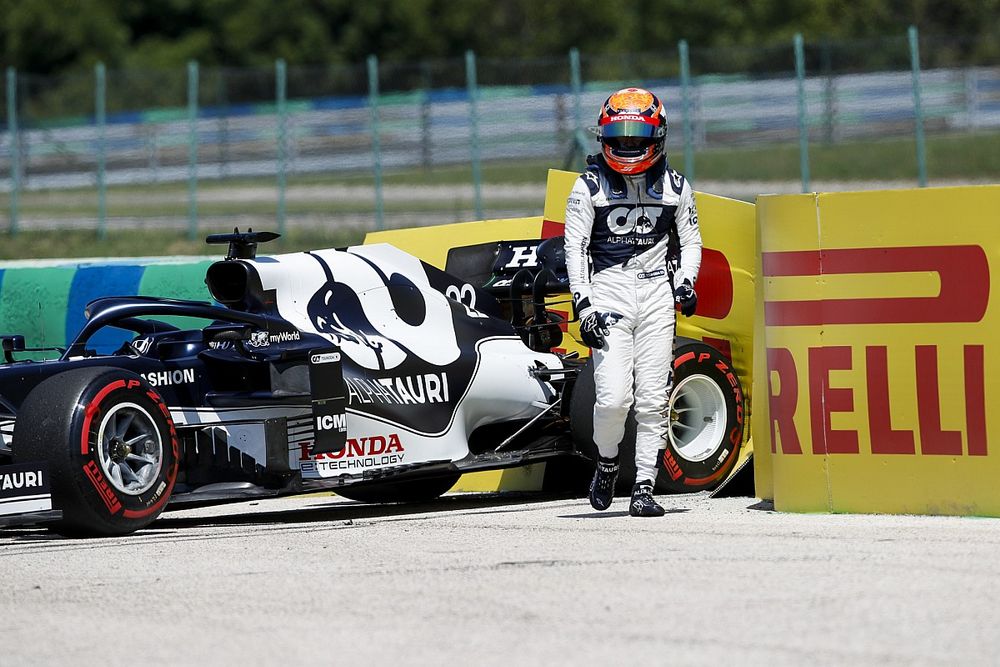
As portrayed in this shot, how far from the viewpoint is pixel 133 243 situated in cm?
2009

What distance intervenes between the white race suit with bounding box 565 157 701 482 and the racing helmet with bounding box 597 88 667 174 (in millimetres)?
72

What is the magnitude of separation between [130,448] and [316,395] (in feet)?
3.22

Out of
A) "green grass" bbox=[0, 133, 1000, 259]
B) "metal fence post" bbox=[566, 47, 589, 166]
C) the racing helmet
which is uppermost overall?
"metal fence post" bbox=[566, 47, 589, 166]

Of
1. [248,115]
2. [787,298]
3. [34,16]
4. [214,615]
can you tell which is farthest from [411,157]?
[34,16]

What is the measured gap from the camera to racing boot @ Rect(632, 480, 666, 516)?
7.76m

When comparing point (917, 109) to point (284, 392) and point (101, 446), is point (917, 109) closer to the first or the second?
point (284, 392)

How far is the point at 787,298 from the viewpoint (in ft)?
25.5

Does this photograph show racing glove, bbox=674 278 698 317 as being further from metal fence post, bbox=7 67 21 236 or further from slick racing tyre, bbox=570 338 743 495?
metal fence post, bbox=7 67 21 236

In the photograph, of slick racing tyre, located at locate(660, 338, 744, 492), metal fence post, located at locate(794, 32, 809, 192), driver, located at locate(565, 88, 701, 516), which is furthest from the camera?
metal fence post, located at locate(794, 32, 809, 192)

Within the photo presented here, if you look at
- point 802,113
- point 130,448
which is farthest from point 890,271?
point 802,113

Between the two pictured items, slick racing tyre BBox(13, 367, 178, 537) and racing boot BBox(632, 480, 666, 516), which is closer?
slick racing tyre BBox(13, 367, 178, 537)

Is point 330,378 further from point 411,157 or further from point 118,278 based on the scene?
point 411,157

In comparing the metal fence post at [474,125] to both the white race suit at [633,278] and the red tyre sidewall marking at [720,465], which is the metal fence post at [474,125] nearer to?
the red tyre sidewall marking at [720,465]

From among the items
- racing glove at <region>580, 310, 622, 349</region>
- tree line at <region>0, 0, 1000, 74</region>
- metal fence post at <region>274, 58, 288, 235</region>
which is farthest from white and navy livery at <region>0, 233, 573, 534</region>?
tree line at <region>0, 0, 1000, 74</region>
